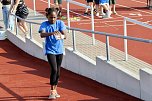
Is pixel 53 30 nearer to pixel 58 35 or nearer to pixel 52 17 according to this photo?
pixel 58 35

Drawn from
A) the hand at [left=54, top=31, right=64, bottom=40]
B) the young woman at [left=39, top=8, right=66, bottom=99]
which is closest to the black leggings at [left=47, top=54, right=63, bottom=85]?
the young woman at [left=39, top=8, right=66, bottom=99]

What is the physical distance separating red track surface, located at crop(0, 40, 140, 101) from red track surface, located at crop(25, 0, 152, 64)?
1536 mm

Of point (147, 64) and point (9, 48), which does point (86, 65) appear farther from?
point (9, 48)

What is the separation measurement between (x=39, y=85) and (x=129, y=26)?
7495 mm

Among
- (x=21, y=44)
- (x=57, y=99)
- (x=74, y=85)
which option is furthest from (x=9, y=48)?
(x=57, y=99)

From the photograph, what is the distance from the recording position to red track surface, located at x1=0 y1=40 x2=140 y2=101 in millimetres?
8531

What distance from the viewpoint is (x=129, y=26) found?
16406 millimetres

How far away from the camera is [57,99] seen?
8.45m

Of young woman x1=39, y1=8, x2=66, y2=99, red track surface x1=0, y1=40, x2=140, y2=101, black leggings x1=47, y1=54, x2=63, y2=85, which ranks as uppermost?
young woman x1=39, y1=8, x2=66, y2=99

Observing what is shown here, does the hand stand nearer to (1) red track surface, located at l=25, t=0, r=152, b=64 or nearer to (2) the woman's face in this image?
(2) the woman's face

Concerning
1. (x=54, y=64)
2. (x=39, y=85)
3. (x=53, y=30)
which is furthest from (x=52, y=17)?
(x=39, y=85)

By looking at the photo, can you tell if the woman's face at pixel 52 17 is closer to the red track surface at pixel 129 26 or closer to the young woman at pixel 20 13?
the red track surface at pixel 129 26

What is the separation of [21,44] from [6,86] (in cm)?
460

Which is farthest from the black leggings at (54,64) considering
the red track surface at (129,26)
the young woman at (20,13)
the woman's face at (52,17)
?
the young woman at (20,13)
